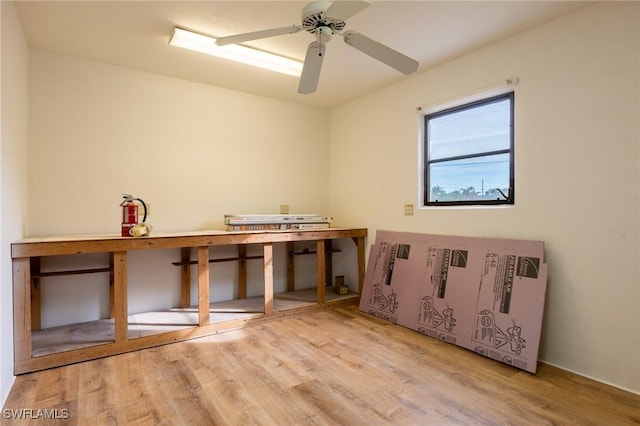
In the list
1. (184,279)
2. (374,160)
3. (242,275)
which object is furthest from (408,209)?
(184,279)

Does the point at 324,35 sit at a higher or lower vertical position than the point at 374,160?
higher

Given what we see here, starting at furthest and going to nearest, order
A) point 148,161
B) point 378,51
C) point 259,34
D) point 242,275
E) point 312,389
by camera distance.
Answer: point 242,275
point 148,161
point 312,389
point 378,51
point 259,34

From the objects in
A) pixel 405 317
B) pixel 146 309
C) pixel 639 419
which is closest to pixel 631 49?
pixel 639 419

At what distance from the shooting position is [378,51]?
2014 millimetres

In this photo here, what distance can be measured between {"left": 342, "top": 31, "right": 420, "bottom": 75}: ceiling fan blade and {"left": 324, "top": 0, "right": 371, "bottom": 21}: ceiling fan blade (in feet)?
0.46

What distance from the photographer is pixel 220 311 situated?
3.46 meters

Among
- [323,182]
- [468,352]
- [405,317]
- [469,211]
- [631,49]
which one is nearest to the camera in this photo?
[631,49]

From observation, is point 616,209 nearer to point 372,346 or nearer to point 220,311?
point 372,346

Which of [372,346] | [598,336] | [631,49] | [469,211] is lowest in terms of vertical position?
[372,346]

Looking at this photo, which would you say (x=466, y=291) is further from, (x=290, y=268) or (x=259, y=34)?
(x=259, y=34)

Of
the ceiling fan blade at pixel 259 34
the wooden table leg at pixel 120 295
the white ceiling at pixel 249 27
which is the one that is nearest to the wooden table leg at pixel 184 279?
the wooden table leg at pixel 120 295

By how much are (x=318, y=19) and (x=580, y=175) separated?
6.76 feet

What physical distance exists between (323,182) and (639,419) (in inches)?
146

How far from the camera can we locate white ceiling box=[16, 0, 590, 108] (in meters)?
2.27
